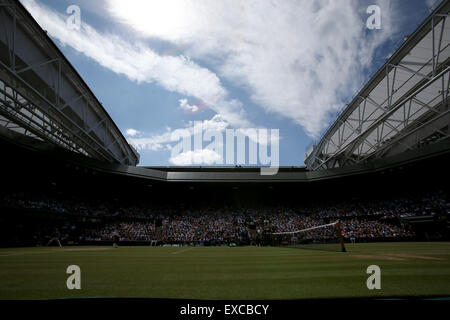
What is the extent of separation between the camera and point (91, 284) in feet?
15.5

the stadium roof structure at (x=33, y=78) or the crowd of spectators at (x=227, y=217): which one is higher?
the stadium roof structure at (x=33, y=78)

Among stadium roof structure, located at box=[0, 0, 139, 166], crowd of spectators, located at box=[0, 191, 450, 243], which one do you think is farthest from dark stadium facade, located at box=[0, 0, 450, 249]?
crowd of spectators, located at box=[0, 191, 450, 243]

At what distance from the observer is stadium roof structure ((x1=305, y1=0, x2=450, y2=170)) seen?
64.6 ft

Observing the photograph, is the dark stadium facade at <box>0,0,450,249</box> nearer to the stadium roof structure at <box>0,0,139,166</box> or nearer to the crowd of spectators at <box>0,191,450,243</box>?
the stadium roof structure at <box>0,0,139,166</box>

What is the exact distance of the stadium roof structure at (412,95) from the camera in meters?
19.7

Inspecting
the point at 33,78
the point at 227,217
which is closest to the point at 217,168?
the point at 227,217

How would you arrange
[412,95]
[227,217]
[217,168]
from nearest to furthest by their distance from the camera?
[412,95]
[227,217]
[217,168]

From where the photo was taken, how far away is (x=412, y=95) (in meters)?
21.7

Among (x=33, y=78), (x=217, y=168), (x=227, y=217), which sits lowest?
(x=227, y=217)

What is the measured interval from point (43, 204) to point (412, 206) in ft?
171

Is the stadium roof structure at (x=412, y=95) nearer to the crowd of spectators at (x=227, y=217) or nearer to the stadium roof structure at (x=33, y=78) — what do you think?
the crowd of spectators at (x=227, y=217)

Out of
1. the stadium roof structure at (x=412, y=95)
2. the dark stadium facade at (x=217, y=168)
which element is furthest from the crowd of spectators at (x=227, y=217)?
the stadium roof structure at (x=412, y=95)

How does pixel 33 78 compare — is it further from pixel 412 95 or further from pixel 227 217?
pixel 227 217
